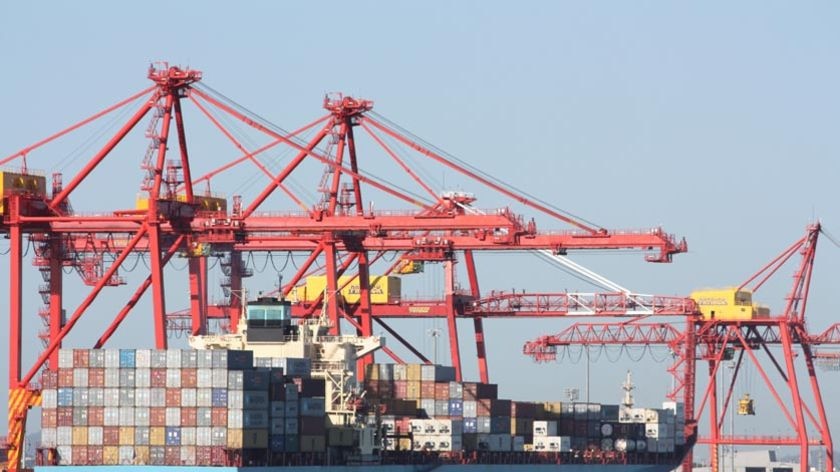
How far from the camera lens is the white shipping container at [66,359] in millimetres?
63406

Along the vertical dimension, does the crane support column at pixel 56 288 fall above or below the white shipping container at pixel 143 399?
above

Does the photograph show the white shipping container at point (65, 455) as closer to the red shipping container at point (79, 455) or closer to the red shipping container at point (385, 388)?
the red shipping container at point (79, 455)

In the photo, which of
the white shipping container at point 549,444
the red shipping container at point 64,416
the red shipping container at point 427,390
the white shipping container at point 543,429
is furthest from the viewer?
the white shipping container at point 543,429

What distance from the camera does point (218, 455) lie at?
6175 centimetres

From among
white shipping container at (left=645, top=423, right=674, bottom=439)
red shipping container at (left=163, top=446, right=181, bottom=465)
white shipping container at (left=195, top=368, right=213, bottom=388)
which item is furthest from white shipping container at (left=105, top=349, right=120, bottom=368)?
white shipping container at (left=645, top=423, right=674, bottom=439)

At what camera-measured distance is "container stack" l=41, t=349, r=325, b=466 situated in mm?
61875

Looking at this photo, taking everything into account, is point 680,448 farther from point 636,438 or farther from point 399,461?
point 399,461

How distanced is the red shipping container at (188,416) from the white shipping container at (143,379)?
136 centimetres

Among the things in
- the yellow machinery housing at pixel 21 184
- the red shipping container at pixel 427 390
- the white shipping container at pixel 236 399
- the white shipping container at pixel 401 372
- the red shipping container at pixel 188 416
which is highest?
the yellow machinery housing at pixel 21 184

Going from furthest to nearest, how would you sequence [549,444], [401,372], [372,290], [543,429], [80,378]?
1. [372,290]
2. [543,429]
3. [549,444]
4. [401,372]
5. [80,378]

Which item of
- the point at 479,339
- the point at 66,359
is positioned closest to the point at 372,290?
the point at 479,339

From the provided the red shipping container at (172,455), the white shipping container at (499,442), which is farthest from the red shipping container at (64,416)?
the white shipping container at (499,442)

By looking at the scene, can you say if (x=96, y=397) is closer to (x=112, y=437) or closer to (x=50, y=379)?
(x=112, y=437)

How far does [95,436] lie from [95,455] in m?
0.58
